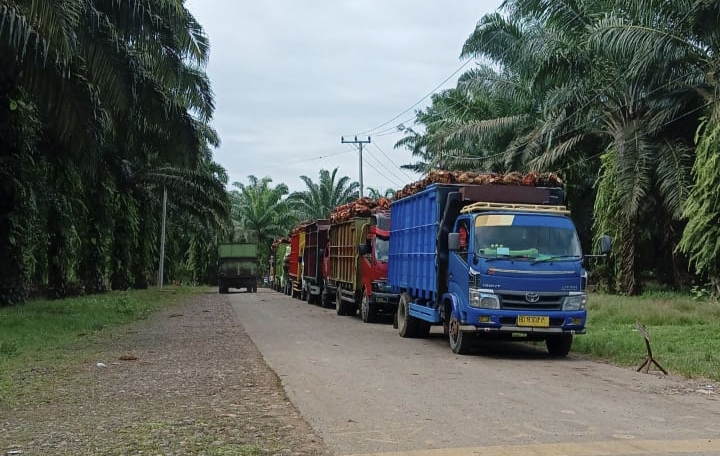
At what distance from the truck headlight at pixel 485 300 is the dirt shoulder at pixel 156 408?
3.58m

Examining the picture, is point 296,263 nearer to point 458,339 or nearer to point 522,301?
point 458,339

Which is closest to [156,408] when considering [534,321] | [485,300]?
[485,300]

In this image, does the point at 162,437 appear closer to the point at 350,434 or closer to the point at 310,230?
the point at 350,434

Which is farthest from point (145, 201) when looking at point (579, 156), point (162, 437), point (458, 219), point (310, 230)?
point (162, 437)

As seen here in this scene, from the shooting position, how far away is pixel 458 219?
13.8 metres

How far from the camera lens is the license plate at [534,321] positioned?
1242 cm

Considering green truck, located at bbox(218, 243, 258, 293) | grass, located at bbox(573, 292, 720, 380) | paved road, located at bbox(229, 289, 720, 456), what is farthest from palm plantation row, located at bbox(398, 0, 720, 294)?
green truck, located at bbox(218, 243, 258, 293)

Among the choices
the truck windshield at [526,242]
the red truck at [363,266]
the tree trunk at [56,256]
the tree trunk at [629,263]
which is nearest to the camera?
the truck windshield at [526,242]

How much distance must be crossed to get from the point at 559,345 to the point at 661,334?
337 centimetres

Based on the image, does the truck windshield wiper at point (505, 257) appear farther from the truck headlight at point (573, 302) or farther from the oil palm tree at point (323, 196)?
the oil palm tree at point (323, 196)

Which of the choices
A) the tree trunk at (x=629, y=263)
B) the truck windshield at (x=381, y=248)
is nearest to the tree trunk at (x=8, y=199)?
the truck windshield at (x=381, y=248)

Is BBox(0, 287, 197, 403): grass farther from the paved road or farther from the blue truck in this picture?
the blue truck

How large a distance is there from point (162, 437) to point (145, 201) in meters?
33.8

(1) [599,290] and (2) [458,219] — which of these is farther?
(1) [599,290]
